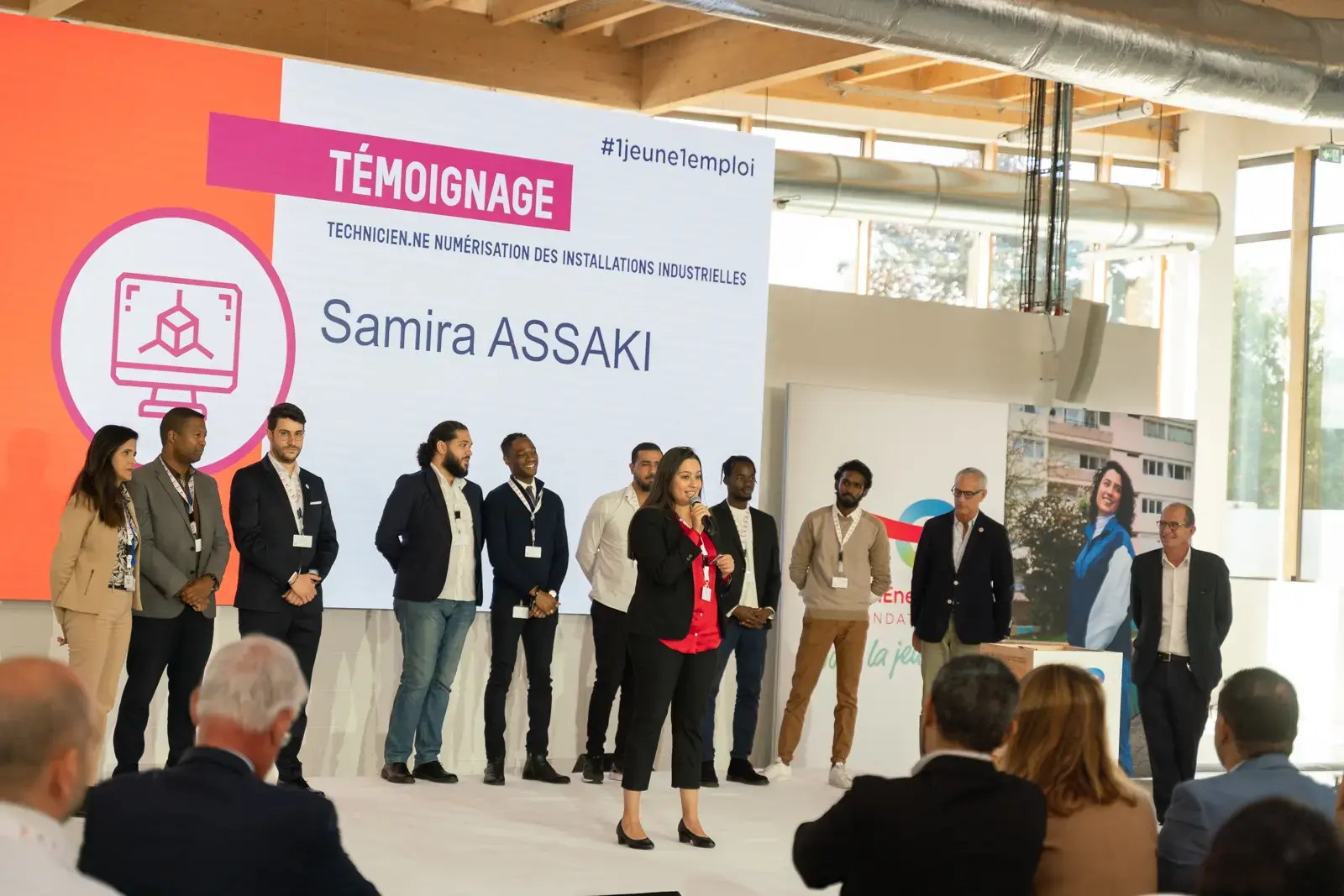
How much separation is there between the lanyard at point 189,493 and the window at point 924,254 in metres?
7.36

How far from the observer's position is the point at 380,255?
691cm

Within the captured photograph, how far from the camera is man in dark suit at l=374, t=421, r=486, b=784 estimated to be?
6.45 m

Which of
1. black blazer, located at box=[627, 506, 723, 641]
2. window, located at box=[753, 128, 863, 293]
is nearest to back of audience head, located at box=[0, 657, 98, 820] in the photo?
black blazer, located at box=[627, 506, 723, 641]

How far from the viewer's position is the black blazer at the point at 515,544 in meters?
6.61

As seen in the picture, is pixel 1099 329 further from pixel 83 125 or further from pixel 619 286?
pixel 83 125

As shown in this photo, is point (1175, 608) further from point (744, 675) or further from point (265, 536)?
point (265, 536)

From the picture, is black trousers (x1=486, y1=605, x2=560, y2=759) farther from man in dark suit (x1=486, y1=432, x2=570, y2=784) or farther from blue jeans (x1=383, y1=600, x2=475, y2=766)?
blue jeans (x1=383, y1=600, x2=475, y2=766)

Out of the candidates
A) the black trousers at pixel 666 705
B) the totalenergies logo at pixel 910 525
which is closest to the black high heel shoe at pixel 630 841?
the black trousers at pixel 666 705

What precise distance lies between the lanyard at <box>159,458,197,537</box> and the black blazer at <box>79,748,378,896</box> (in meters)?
3.81

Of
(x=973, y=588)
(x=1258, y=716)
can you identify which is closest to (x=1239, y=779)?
(x=1258, y=716)

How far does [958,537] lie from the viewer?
691 cm

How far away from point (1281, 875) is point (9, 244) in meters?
5.85

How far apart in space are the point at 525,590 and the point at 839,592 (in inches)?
61.4

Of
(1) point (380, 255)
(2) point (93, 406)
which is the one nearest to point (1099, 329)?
(1) point (380, 255)
